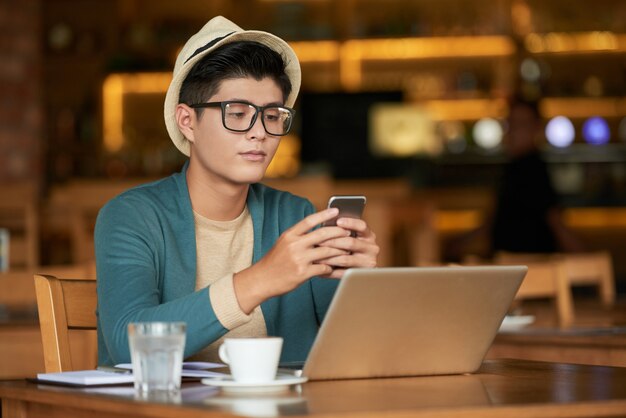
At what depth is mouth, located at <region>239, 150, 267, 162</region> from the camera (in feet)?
6.29

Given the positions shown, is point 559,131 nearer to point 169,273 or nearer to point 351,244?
point 169,273

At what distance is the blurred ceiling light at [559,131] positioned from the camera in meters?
8.78

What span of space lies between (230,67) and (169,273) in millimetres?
352

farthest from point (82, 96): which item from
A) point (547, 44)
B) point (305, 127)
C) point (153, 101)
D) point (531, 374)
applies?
point (531, 374)

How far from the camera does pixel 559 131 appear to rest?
8805mm

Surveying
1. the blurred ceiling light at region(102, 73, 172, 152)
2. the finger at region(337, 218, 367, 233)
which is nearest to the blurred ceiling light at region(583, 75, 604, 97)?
the blurred ceiling light at region(102, 73, 172, 152)

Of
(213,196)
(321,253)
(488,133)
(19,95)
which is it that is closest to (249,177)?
(213,196)

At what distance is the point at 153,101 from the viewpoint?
927cm

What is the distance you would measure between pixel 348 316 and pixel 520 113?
4299 mm

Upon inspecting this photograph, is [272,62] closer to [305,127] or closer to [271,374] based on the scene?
[271,374]

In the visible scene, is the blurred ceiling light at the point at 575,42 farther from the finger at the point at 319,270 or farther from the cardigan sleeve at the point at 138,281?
the finger at the point at 319,270

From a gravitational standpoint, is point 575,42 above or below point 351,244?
above

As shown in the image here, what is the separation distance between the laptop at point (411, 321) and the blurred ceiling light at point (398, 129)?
22.2 ft

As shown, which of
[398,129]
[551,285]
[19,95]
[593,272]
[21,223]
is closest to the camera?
[551,285]
